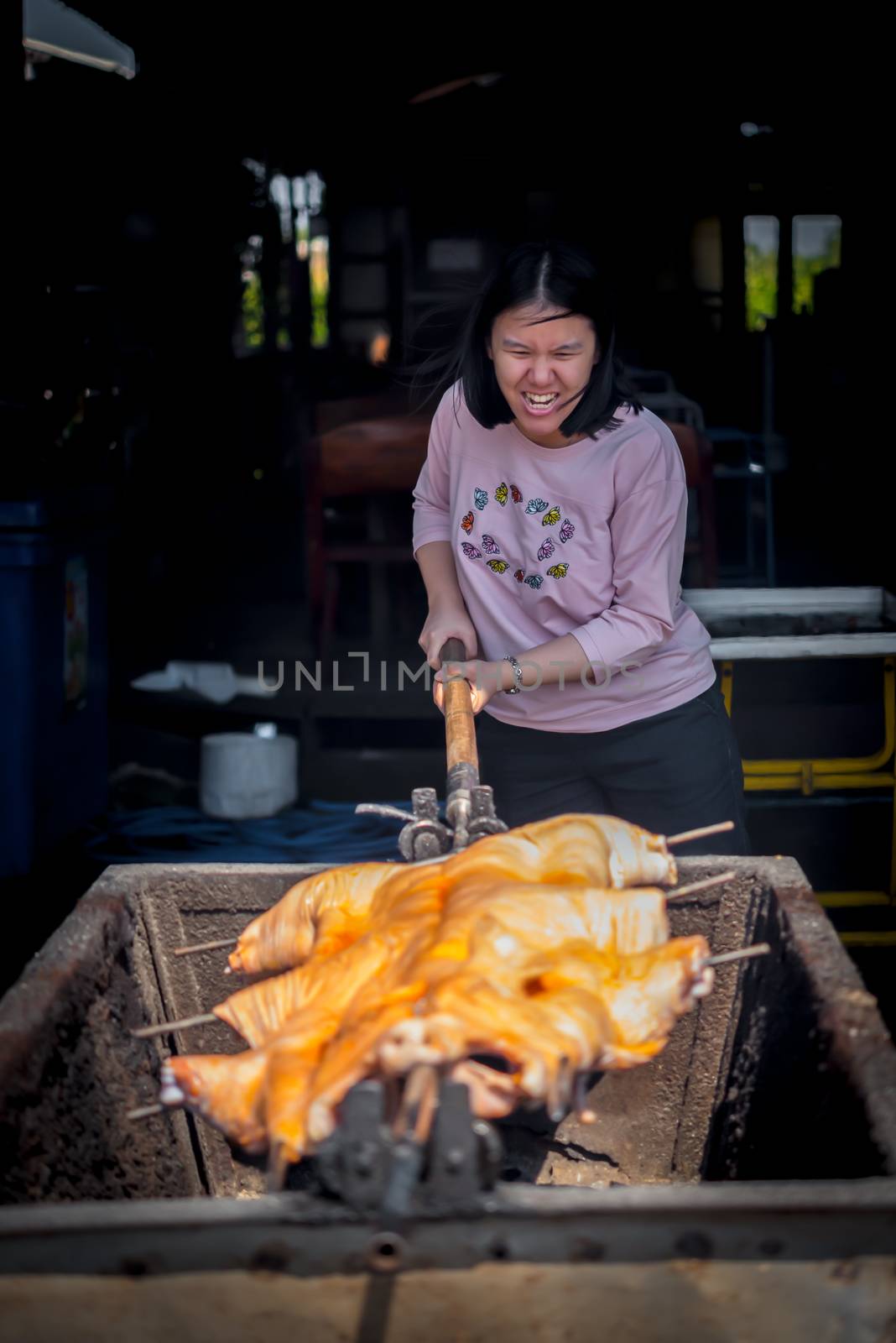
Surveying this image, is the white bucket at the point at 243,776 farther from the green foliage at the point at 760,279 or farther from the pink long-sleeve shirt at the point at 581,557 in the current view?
the green foliage at the point at 760,279

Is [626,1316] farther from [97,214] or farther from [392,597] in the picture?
[97,214]

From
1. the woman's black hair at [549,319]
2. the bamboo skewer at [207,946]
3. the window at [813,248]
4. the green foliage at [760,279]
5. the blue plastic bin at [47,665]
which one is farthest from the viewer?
the green foliage at [760,279]

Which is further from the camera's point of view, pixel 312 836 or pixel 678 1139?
pixel 312 836

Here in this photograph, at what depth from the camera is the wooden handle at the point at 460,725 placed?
2.24 meters

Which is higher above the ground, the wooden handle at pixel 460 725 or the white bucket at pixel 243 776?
the wooden handle at pixel 460 725

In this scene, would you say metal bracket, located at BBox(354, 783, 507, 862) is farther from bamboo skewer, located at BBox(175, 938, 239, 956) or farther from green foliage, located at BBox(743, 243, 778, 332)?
green foliage, located at BBox(743, 243, 778, 332)

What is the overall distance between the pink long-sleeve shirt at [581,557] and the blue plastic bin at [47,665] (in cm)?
223

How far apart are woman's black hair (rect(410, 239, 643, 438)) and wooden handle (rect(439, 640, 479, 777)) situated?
1.70ft

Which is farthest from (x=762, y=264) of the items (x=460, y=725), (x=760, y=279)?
(x=460, y=725)

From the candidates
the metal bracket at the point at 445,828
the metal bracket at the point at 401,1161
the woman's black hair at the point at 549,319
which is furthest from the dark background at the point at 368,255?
the metal bracket at the point at 401,1161

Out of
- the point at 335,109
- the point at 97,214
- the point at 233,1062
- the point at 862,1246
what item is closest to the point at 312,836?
the point at 233,1062

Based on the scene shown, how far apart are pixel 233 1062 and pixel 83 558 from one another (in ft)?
12.2

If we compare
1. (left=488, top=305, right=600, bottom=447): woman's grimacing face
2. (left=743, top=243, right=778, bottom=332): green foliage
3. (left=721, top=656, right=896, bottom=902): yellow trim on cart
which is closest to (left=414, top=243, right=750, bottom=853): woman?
(left=488, top=305, right=600, bottom=447): woman's grimacing face

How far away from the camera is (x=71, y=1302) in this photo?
1.37m
